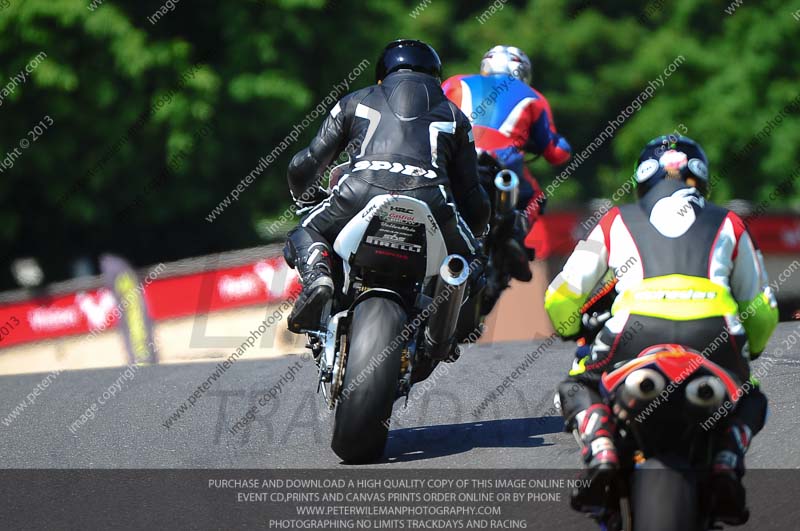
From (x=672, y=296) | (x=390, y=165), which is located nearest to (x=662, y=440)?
(x=672, y=296)

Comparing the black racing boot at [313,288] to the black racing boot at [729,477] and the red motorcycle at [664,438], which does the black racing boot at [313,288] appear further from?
the black racing boot at [729,477]

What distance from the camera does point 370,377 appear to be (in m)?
6.31

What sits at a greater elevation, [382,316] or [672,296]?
[382,316]

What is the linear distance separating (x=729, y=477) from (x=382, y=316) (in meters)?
2.26

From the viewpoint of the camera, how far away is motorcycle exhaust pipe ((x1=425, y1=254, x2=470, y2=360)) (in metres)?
6.71

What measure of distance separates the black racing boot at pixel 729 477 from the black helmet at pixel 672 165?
3.18ft

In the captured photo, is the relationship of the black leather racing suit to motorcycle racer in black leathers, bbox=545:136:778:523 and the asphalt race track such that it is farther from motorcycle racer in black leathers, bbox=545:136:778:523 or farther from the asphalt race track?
motorcycle racer in black leathers, bbox=545:136:778:523

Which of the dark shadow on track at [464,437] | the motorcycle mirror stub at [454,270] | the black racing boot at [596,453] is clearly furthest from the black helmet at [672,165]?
the dark shadow on track at [464,437]

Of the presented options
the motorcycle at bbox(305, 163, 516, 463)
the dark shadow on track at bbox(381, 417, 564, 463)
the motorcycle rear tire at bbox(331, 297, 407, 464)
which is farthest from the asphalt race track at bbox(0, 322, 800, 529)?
the motorcycle at bbox(305, 163, 516, 463)

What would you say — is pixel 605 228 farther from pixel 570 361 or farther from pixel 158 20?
pixel 158 20

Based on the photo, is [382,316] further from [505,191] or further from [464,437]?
[505,191]

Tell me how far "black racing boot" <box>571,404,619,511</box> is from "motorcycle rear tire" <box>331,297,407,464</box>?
1.61 m

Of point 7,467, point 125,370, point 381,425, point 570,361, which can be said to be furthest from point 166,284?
point 381,425

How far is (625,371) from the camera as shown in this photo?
4.71 meters
